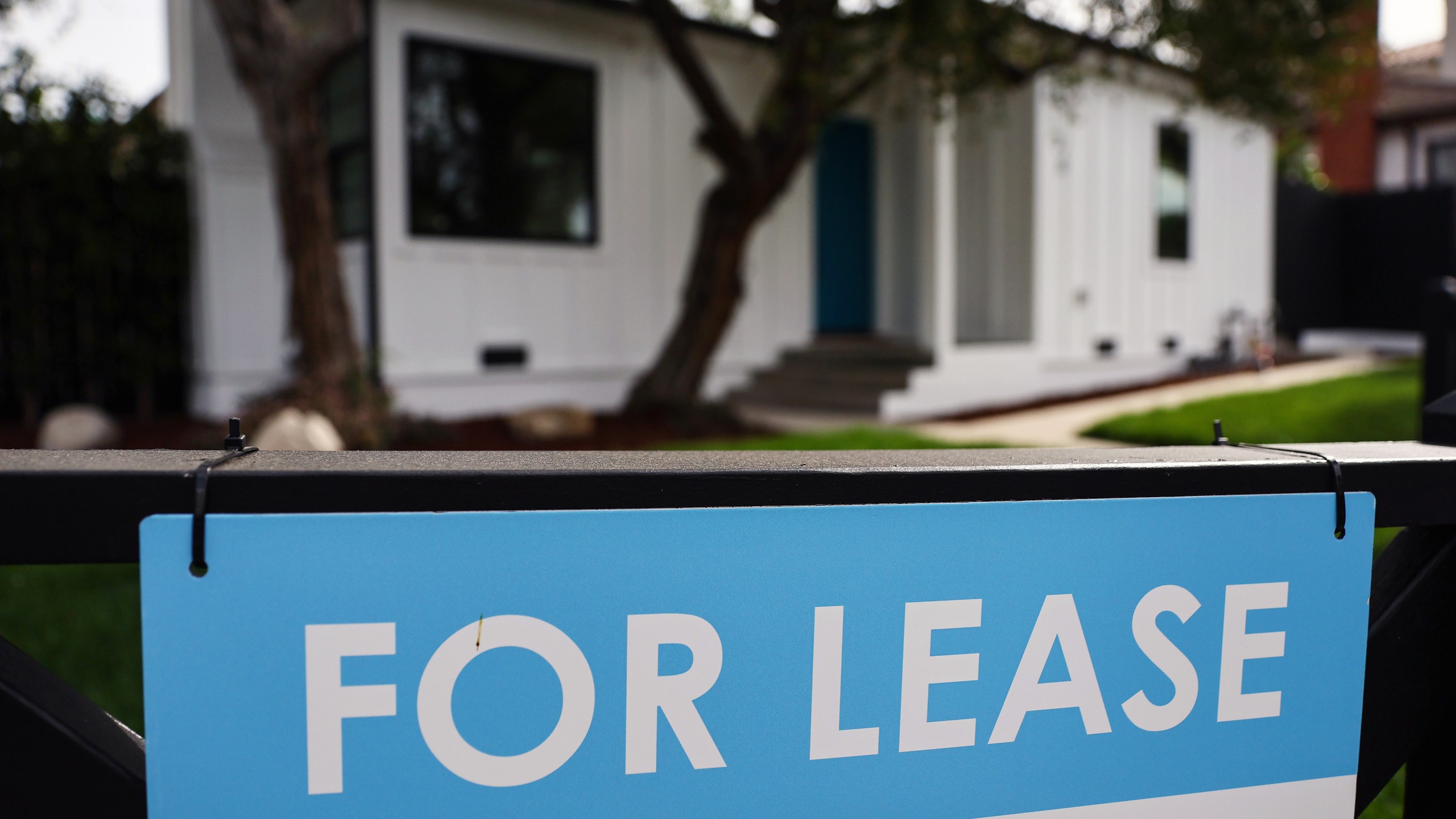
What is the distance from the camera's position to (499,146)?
8.33 m

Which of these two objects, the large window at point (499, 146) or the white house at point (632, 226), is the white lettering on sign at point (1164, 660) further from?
the large window at point (499, 146)

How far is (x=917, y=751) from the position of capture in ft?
3.21

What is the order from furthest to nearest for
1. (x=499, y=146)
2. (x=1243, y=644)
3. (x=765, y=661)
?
(x=499, y=146)
(x=1243, y=644)
(x=765, y=661)

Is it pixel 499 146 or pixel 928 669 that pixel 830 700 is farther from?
pixel 499 146

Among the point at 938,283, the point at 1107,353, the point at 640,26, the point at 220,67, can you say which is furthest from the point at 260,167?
the point at 1107,353

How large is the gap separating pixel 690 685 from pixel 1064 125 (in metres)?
10.6

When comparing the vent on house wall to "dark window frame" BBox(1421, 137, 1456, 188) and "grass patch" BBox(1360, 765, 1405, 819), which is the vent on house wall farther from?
"dark window frame" BBox(1421, 137, 1456, 188)

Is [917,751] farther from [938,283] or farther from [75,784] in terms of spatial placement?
[938,283]

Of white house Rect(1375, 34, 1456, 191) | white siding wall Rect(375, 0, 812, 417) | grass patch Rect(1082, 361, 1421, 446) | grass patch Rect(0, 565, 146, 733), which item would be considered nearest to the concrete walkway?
grass patch Rect(1082, 361, 1421, 446)

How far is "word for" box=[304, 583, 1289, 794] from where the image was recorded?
0.87m

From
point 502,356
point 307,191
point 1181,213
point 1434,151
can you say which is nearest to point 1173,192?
point 1181,213

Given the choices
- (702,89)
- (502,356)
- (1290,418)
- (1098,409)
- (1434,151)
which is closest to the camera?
(1290,418)

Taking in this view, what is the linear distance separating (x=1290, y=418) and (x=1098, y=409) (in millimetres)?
1897

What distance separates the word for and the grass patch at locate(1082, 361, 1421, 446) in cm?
542
